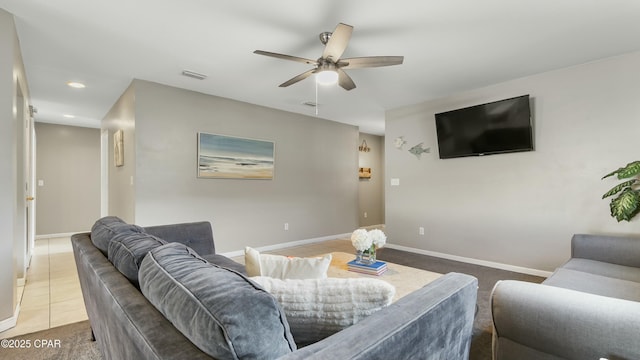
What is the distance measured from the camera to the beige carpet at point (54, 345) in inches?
74.6

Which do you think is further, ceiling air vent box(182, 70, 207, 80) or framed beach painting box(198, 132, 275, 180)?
framed beach painting box(198, 132, 275, 180)

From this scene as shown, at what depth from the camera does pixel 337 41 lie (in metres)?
2.15

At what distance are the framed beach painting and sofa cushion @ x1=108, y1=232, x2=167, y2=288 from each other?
2.85 meters

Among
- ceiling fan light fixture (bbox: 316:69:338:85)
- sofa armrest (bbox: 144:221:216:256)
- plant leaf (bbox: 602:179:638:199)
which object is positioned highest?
ceiling fan light fixture (bbox: 316:69:338:85)

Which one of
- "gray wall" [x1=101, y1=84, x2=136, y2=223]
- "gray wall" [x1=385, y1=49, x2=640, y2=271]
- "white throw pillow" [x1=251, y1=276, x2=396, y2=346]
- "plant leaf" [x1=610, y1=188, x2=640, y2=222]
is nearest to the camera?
"white throw pillow" [x1=251, y1=276, x2=396, y2=346]

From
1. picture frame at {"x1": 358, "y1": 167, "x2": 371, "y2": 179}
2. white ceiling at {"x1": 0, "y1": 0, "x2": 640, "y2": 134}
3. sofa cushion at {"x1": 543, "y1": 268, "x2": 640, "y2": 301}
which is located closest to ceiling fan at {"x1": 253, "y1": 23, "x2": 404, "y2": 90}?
white ceiling at {"x1": 0, "y1": 0, "x2": 640, "y2": 134}

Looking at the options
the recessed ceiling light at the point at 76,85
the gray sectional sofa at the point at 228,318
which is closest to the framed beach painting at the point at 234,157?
the recessed ceiling light at the point at 76,85

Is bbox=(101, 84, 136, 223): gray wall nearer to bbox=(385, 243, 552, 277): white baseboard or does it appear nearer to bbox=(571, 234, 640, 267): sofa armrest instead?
bbox=(385, 243, 552, 277): white baseboard

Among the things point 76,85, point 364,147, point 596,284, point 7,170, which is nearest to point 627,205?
point 596,284

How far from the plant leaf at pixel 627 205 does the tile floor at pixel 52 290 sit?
3272 mm

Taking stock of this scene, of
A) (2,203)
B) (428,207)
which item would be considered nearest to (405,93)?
(428,207)

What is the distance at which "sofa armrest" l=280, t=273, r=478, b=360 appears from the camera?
67 centimetres

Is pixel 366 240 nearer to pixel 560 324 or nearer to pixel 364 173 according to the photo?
pixel 560 324

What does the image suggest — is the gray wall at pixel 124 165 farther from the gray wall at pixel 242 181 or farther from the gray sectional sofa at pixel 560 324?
the gray sectional sofa at pixel 560 324
